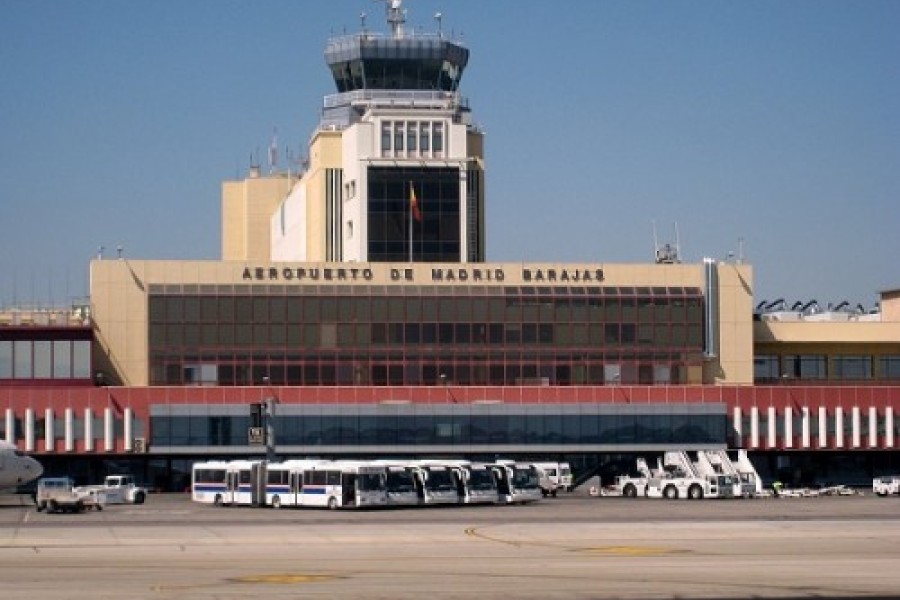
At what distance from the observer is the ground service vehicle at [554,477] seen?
140 meters

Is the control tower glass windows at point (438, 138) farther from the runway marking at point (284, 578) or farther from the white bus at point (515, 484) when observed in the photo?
the runway marking at point (284, 578)

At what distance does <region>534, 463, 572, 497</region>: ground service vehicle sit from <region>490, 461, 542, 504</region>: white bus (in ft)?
52.3

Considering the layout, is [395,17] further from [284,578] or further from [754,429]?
[284,578]

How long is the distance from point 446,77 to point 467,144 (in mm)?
9311

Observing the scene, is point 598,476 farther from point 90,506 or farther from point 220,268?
point 90,506

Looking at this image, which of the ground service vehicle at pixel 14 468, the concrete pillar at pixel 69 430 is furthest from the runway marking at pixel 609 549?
the concrete pillar at pixel 69 430

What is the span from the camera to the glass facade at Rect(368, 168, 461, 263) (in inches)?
6481

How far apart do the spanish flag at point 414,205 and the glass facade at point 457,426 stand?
20.6m

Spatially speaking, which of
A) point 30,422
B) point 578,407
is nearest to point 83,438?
point 30,422

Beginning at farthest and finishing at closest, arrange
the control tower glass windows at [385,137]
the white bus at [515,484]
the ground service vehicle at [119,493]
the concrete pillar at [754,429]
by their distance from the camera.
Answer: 1. the control tower glass windows at [385,137]
2. the concrete pillar at [754,429]
3. the ground service vehicle at [119,493]
4. the white bus at [515,484]

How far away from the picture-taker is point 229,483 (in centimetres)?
12231

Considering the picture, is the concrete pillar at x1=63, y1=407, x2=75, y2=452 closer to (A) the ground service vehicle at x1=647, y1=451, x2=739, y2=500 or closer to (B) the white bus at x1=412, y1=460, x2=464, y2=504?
(B) the white bus at x1=412, y1=460, x2=464, y2=504

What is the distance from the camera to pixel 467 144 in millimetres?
168500

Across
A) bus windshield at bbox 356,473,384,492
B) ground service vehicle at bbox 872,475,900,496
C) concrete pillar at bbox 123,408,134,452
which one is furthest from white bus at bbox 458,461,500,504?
concrete pillar at bbox 123,408,134,452
